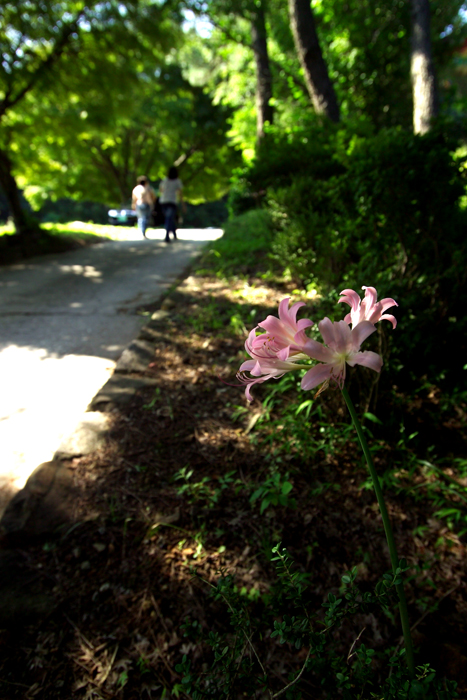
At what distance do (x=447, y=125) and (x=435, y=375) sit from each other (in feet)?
7.49

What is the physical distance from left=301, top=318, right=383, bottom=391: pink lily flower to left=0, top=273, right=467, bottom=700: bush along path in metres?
0.47

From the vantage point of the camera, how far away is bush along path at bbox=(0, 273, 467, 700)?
1095 millimetres

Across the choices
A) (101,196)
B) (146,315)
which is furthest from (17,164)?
(101,196)

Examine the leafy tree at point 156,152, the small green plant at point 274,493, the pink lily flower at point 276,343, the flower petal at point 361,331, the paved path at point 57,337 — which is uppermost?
the leafy tree at point 156,152

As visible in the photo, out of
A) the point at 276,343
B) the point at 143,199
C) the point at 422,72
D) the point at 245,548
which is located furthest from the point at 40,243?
the point at 276,343

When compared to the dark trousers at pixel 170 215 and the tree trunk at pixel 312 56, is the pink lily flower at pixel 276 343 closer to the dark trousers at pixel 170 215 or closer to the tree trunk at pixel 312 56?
the tree trunk at pixel 312 56

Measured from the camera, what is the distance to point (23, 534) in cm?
183

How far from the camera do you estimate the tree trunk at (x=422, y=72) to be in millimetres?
8234

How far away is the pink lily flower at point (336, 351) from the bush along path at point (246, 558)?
47cm

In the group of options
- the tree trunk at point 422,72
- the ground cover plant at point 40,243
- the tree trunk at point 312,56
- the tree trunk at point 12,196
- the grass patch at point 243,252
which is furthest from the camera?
the tree trunk at point 12,196

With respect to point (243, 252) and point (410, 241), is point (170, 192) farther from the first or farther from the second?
point (410, 241)

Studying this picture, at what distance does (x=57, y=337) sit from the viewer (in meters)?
4.09

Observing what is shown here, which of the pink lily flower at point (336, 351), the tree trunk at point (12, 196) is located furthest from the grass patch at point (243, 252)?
the tree trunk at point (12, 196)

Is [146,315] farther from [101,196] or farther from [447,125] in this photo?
[101,196]
